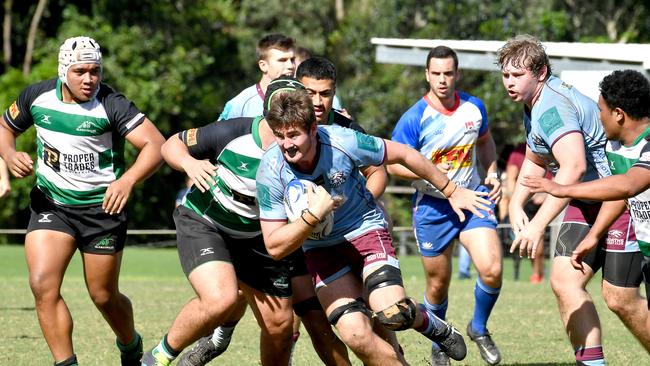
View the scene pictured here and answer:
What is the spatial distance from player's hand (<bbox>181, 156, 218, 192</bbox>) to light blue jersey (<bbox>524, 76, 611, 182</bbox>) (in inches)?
78.5

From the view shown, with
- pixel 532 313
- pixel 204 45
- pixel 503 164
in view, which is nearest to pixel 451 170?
pixel 532 313

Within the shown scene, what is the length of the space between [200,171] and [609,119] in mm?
2370

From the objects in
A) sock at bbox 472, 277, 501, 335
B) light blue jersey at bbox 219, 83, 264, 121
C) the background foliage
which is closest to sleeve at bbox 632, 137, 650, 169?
sock at bbox 472, 277, 501, 335

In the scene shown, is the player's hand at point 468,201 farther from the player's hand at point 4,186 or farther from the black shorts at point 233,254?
the player's hand at point 4,186

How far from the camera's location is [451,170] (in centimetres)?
864

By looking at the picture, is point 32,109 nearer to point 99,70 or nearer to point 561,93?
point 99,70

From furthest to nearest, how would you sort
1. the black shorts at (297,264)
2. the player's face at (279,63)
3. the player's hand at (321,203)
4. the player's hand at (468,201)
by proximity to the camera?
the player's face at (279,63) < the black shorts at (297,264) < the player's hand at (468,201) < the player's hand at (321,203)

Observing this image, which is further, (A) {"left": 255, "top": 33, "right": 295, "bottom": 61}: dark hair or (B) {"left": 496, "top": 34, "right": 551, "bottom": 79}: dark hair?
(A) {"left": 255, "top": 33, "right": 295, "bottom": 61}: dark hair

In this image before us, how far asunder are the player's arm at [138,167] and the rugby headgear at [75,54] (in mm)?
553

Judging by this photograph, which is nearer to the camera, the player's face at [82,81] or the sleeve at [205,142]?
the sleeve at [205,142]

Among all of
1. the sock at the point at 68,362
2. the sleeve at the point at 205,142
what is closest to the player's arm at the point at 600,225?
the sleeve at the point at 205,142

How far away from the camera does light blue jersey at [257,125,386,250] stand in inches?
235

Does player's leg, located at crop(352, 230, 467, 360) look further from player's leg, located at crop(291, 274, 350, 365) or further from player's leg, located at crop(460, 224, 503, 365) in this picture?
player's leg, located at crop(460, 224, 503, 365)

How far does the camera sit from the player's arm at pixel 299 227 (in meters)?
5.69
